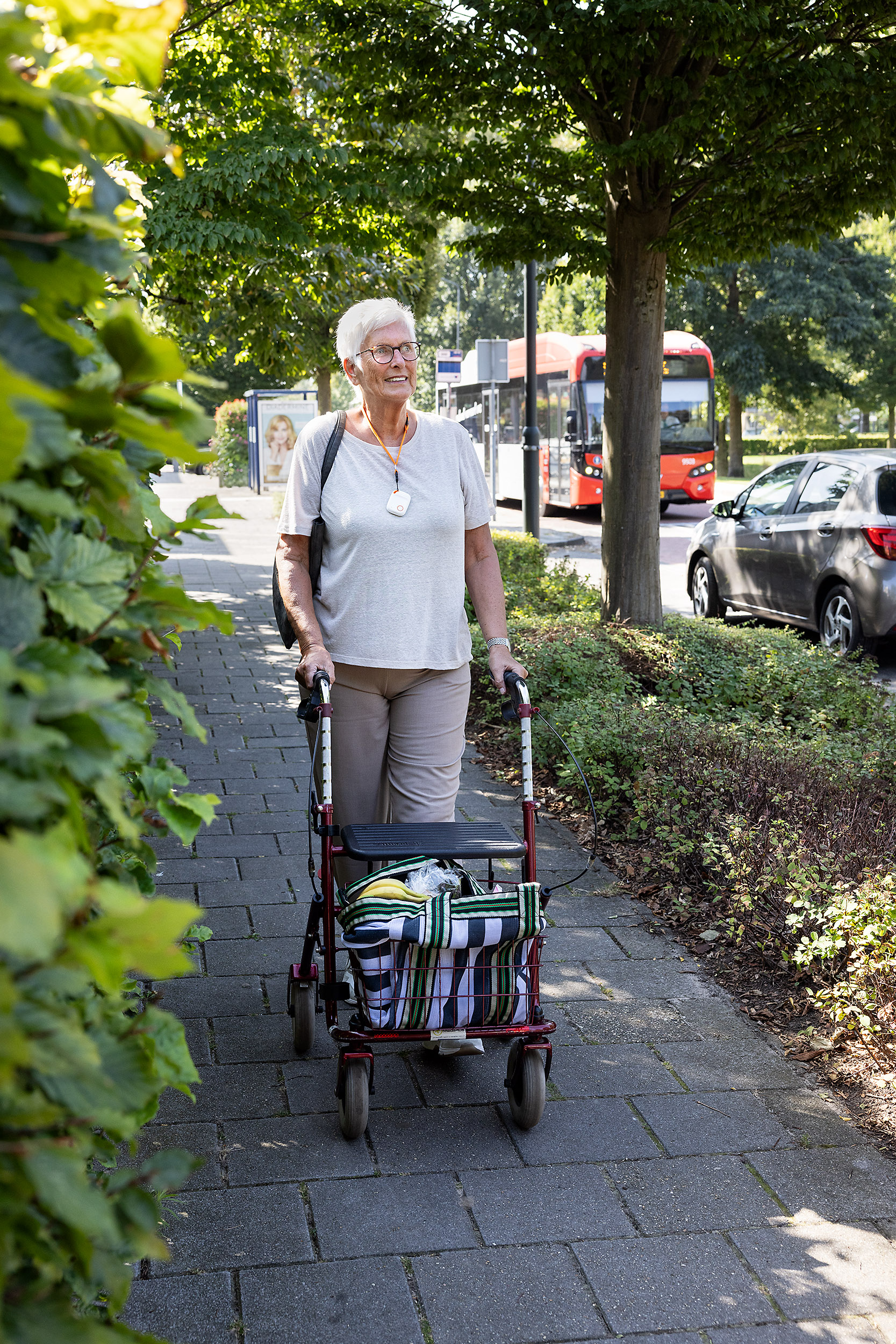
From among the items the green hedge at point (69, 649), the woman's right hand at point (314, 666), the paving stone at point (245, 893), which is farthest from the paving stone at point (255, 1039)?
the green hedge at point (69, 649)

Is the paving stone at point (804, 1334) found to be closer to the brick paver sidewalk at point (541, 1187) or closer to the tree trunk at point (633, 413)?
the brick paver sidewalk at point (541, 1187)

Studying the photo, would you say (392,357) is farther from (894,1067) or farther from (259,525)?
(259,525)

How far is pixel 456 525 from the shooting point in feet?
12.0

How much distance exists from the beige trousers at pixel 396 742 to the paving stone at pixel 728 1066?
97 cm

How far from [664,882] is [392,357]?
8.20 ft

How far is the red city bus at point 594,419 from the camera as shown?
23297 millimetres

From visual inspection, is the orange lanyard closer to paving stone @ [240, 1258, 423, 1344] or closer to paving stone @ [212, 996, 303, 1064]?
paving stone @ [212, 996, 303, 1064]

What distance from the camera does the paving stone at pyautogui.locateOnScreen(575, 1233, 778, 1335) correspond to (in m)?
2.59

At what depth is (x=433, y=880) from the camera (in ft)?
10.9

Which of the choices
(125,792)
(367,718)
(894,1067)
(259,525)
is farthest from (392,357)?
(259,525)

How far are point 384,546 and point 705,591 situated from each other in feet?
31.1

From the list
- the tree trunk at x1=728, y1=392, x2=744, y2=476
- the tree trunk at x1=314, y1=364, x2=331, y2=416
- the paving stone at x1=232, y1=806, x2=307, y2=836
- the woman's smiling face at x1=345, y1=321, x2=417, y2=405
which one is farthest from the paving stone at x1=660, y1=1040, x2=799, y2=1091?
the tree trunk at x1=728, y1=392, x2=744, y2=476

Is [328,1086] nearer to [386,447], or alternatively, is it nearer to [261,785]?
[386,447]

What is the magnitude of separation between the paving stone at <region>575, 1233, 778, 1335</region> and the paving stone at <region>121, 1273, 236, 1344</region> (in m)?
0.76
